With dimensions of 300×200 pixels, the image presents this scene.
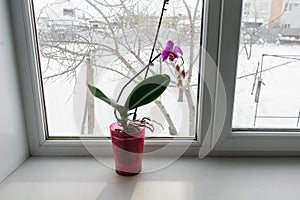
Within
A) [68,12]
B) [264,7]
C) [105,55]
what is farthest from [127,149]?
[264,7]

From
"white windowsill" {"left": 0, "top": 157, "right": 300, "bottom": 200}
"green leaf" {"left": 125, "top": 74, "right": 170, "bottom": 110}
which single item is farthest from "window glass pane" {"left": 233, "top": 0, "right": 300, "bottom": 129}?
"green leaf" {"left": 125, "top": 74, "right": 170, "bottom": 110}

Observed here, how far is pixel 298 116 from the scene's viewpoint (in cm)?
91

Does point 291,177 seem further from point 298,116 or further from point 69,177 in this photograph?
point 69,177

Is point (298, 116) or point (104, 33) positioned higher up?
point (104, 33)

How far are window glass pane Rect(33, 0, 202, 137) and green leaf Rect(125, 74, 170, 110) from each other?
0.10 metres

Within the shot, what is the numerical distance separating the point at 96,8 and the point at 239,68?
46 centimetres

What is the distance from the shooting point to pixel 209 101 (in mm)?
866

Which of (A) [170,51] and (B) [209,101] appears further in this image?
(B) [209,101]

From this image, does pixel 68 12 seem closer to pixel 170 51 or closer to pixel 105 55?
pixel 105 55

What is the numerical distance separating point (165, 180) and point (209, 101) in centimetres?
27

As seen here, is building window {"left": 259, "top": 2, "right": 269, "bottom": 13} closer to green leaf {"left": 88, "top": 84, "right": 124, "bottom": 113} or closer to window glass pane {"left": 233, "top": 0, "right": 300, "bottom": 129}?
window glass pane {"left": 233, "top": 0, "right": 300, "bottom": 129}

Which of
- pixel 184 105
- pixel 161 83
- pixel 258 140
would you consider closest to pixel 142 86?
pixel 161 83

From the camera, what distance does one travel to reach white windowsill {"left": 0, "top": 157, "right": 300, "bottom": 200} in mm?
744

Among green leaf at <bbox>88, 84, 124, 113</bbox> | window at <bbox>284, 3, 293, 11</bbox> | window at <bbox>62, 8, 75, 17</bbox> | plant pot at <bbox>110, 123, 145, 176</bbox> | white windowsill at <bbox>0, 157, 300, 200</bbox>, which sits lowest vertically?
white windowsill at <bbox>0, 157, 300, 200</bbox>
